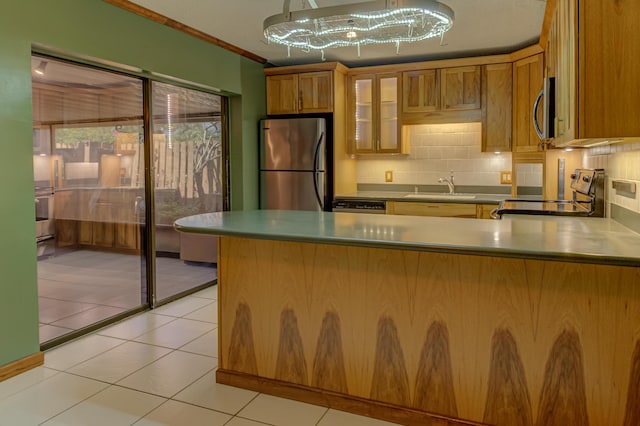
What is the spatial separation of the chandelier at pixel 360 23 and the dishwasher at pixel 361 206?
2356 millimetres

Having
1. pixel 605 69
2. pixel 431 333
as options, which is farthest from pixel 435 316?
pixel 605 69

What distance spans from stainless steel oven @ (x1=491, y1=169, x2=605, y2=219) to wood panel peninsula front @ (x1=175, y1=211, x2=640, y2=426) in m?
0.41

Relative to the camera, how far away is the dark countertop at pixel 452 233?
1.76 m

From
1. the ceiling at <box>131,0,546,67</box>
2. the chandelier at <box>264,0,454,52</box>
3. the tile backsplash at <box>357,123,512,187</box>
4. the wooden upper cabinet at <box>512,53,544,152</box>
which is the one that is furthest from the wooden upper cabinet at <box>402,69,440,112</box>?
the chandelier at <box>264,0,454,52</box>

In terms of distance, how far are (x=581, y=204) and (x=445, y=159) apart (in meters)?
1.89

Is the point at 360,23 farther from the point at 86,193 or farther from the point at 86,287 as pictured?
the point at 86,287

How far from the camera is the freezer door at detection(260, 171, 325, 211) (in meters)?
4.96

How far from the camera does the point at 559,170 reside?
4.49m

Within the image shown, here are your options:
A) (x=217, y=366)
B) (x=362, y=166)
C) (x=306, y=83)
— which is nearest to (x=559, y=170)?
(x=362, y=166)

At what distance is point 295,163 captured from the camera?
5012 millimetres

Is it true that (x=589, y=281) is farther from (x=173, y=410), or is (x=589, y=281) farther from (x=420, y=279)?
(x=173, y=410)

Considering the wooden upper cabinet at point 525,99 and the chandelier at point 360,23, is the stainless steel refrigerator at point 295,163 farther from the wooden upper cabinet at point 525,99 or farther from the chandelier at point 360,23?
the chandelier at point 360,23

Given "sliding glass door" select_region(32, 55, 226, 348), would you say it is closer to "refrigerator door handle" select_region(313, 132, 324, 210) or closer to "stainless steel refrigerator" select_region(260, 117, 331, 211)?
"stainless steel refrigerator" select_region(260, 117, 331, 211)

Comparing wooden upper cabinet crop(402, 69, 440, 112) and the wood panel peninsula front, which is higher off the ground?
wooden upper cabinet crop(402, 69, 440, 112)
